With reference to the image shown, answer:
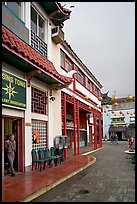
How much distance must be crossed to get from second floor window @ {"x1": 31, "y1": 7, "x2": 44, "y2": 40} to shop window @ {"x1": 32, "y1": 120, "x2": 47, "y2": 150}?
4.42m

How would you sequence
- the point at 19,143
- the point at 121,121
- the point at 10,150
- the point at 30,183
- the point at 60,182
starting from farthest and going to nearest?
the point at 121,121, the point at 19,143, the point at 10,150, the point at 60,182, the point at 30,183

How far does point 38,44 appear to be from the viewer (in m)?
10.8

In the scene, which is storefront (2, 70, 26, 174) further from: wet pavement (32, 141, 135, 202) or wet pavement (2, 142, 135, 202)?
wet pavement (32, 141, 135, 202)

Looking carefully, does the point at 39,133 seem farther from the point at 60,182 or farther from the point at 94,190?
the point at 94,190

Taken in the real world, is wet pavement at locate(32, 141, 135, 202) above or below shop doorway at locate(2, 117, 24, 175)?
below

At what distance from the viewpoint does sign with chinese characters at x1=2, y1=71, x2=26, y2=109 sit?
7.57 meters

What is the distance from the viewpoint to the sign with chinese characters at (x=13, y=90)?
24.8ft

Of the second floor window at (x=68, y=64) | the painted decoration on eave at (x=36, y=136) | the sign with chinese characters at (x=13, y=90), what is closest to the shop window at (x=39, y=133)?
the painted decoration on eave at (x=36, y=136)

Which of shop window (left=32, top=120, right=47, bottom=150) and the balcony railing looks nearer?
shop window (left=32, top=120, right=47, bottom=150)

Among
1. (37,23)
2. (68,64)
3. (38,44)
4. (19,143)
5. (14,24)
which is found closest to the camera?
(14,24)

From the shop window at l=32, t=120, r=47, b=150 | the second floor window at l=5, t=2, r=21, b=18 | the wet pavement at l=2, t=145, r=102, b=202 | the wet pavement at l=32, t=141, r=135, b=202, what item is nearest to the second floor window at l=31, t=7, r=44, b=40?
the second floor window at l=5, t=2, r=21, b=18

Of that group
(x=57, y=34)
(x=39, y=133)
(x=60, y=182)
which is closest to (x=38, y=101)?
(x=39, y=133)

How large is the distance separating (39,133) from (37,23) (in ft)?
17.5

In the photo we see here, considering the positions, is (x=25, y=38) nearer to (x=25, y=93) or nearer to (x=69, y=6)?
(x=25, y=93)
